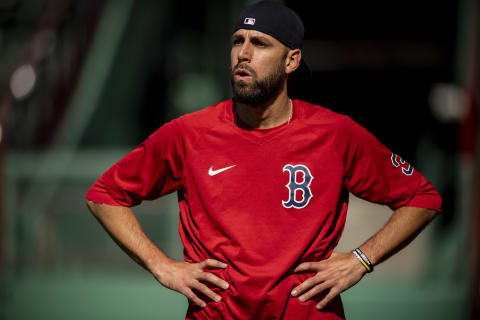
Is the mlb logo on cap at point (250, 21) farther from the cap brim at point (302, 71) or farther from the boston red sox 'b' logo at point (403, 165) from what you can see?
the boston red sox 'b' logo at point (403, 165)

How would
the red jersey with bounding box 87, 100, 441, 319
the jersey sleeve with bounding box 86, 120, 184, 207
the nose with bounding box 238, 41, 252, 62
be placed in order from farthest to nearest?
1. the jersey sleeve with bounding box 86, 120, 184, 207
2. the nose with bounding box 238, 41, 252, 62
3. the red jersey with bounding box 87, 100, 441, 319

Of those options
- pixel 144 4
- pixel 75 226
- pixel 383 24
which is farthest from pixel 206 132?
pixel 144 4

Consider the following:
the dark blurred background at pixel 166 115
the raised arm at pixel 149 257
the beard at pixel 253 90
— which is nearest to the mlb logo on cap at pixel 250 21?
the beard at pixel 253 90

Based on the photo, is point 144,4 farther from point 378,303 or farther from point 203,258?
point 203,258

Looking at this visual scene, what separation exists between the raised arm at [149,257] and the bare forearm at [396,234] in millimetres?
849

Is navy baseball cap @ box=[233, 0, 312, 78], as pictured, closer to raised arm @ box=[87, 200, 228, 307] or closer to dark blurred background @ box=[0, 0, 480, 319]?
raised arm @ box=[87, 200, 228, 307]

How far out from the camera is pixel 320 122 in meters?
3.30

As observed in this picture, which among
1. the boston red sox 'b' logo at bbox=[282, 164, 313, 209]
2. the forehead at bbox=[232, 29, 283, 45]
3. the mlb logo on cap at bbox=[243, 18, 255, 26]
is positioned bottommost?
the boston red sox 'b' logo at bbox=[282, 164, 313, 209]

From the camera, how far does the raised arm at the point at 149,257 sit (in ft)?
10.5

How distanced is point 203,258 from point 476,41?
4479 millimetres

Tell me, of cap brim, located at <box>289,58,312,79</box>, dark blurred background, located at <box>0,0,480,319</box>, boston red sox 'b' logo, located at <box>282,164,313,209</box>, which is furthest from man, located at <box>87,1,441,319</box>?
dark blurred background, located at <box>0,0,480,319</box>

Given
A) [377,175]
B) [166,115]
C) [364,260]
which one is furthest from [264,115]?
[166,115]

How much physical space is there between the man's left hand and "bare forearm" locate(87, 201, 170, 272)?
715mm

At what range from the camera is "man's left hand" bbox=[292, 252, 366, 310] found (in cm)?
313
